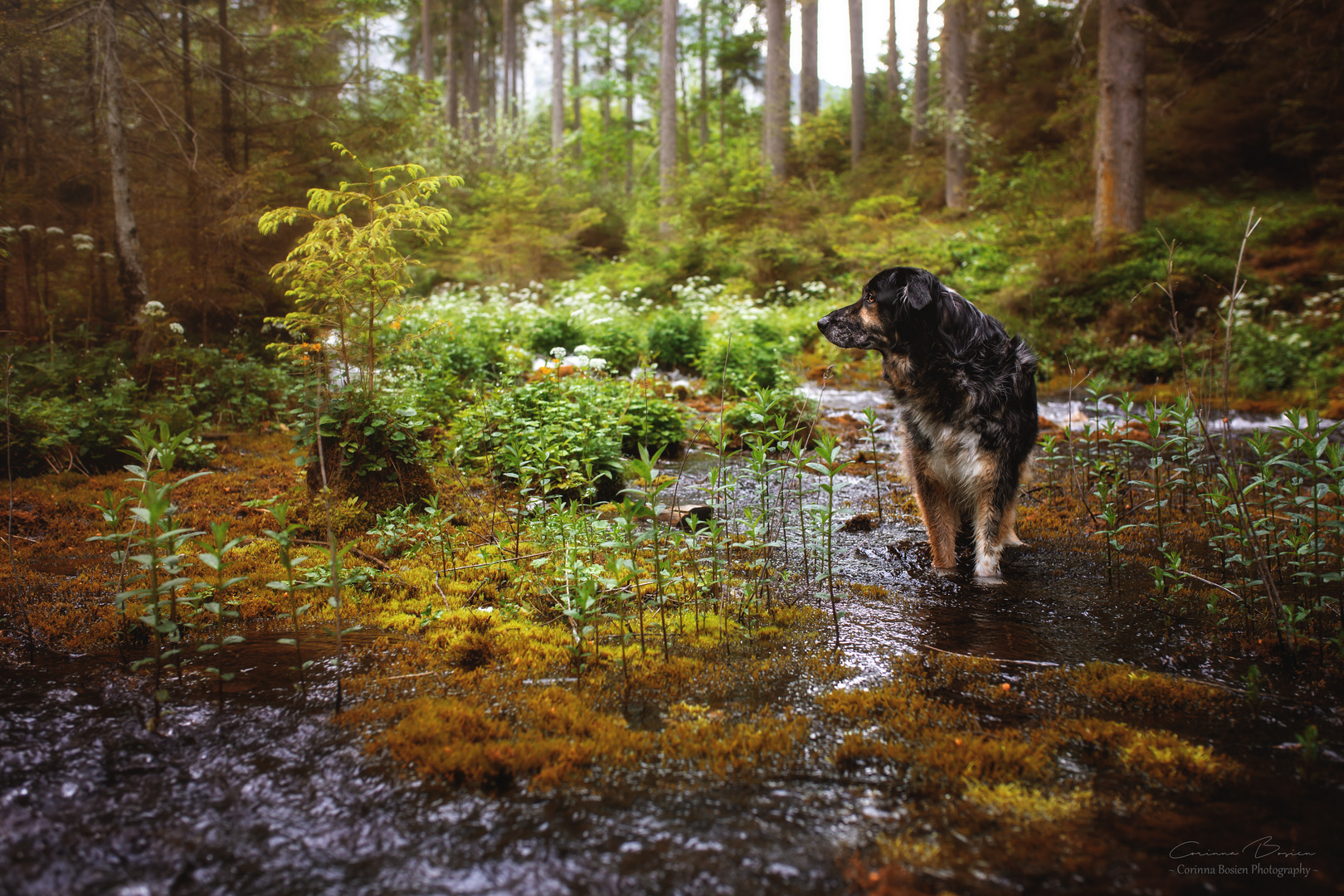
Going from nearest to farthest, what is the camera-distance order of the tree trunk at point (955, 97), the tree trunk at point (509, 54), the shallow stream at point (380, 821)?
the shallow stream at point (380, 821), the tree trunk at point (955, 97), the tree trunk at point (509, 54)

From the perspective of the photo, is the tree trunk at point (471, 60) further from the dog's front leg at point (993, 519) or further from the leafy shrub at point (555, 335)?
the dog's front leg at point (993, 519)

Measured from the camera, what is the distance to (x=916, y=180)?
2277 cm

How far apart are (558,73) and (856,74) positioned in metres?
12.3

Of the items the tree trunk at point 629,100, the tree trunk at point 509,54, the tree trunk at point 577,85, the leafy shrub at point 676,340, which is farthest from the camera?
the tree trunk at point 629,100

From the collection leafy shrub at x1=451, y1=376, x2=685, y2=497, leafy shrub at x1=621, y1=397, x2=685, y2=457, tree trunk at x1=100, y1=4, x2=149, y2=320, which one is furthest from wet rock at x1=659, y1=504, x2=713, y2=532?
tree trunk at x1=100, y1=4, x2=149, y2=320

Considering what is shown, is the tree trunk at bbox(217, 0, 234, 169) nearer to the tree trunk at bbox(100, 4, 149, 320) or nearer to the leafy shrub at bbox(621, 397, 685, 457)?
the tree trunk at bbox(100, 4, 149, 320)

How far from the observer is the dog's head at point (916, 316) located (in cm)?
401

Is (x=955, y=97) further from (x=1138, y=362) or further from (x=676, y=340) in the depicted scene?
(x=676, y=340)

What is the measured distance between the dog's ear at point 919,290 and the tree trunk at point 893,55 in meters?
29.0

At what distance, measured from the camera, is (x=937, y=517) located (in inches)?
168

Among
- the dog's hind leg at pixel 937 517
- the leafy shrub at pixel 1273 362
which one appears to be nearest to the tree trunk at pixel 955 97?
the leafy shrub at pixel 1273 362

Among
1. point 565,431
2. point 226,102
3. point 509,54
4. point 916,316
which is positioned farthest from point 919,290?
point 509,54

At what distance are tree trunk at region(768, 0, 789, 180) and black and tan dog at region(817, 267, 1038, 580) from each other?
18923 millimetres

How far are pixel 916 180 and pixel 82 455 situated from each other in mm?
23723
